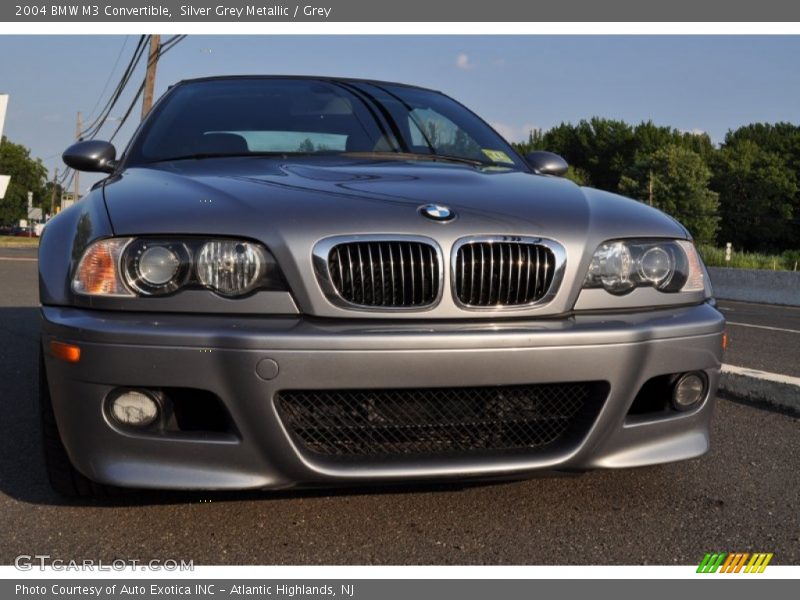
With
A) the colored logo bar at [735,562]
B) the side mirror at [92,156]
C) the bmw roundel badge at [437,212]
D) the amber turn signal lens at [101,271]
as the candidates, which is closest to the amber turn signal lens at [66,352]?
the amber turn signal lens at [101,271]

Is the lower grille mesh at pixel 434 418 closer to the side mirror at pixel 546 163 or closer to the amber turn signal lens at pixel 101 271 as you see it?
the amber turn signal lens at pixel 101 271

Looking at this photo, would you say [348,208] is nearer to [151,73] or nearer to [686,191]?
[151,73]

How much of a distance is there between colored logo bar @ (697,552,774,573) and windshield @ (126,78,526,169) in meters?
1.91

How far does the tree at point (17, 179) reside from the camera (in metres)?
97.1

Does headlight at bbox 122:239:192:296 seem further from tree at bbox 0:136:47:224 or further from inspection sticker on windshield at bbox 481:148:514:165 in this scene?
tree at bbox 0:136:47:224

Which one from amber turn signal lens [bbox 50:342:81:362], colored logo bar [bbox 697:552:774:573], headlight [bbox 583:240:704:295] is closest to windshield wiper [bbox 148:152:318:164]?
amber turn signal lens [bbox 50:342:81:362]

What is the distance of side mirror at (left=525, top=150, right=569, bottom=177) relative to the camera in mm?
4133

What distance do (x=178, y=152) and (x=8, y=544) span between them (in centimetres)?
168

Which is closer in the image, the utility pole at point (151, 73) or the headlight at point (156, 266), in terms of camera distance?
the headlight at point (156, 266)

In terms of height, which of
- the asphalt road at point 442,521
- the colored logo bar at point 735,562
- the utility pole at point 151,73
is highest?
the utility pole at point 151,73

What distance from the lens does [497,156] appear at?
13.4ft

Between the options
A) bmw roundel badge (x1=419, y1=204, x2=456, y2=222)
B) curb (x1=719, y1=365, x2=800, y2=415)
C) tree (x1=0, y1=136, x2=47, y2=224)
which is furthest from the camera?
tree (x1=0, y1=136, x2=47, y2=224)

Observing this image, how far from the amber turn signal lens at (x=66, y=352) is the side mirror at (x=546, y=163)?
229cm

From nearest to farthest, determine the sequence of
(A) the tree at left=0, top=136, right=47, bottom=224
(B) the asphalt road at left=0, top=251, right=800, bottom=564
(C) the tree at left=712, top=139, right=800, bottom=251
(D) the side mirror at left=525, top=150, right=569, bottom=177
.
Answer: (B) the asphalt road at left=0, top=251, right=800, bottom=564 < (D) the side mirror at left=525, top=150, right=569, bottom=177 < (C) the tree at left=712, top=139, right=800, bottom=251 < (A) the tree at left=0, top=136, right=47, bottom=224
